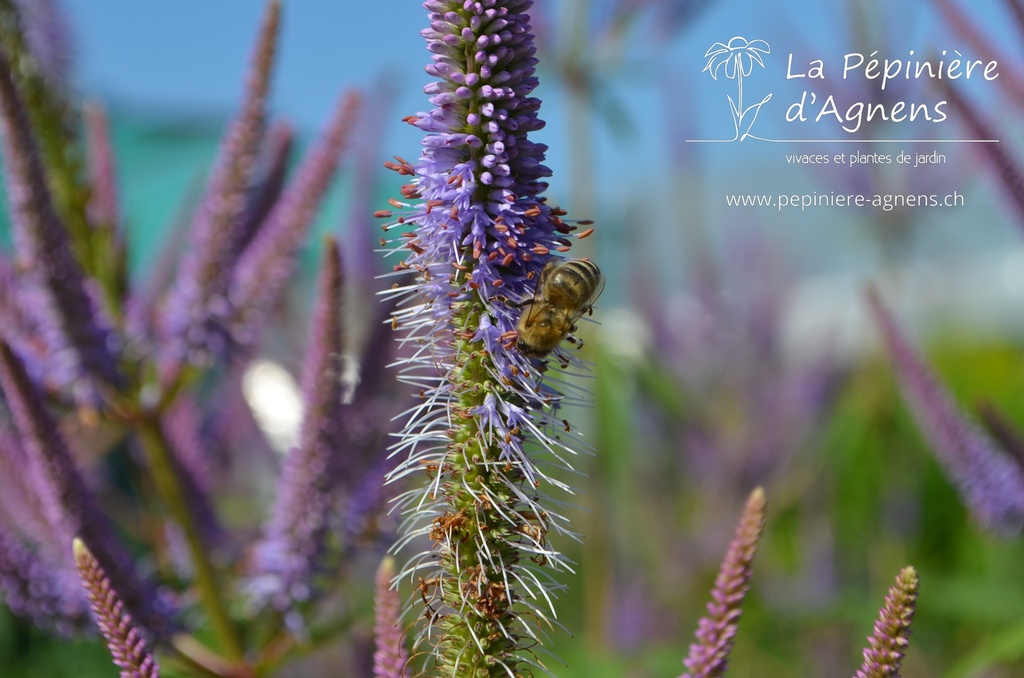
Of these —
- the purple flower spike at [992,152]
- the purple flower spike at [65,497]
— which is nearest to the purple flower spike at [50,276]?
the purple flower spike at [65,497]

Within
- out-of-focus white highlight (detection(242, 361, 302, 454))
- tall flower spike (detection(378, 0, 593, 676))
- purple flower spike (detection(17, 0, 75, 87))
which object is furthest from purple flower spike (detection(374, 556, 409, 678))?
out-of-focus white highlight (detection(242, 361, 302, 454))

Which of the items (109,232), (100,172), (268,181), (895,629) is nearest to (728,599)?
(895,629)

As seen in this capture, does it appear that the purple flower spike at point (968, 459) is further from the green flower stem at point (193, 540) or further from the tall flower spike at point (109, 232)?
the tall flower spike at point (109, 232)

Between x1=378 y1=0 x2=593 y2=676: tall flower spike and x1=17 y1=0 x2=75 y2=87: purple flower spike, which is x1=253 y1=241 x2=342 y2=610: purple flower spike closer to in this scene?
x1=378 y1=0 x2=593 y2=676: tall flower spike

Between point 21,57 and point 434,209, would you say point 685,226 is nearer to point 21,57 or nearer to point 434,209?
point 21,57

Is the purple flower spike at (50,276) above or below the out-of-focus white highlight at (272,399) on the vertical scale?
above

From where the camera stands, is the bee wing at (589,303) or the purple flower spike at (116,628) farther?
the bee wing at (589,303)

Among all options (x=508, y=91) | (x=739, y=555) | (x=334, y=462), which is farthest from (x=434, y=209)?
(x=334, y=462)
